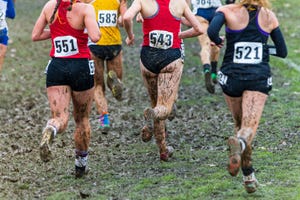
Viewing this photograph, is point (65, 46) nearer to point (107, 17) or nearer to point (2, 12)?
point (2, 12)

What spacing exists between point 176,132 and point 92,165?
2.29 meters

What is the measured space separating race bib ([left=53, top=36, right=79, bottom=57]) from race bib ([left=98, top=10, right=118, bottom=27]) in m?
3.04

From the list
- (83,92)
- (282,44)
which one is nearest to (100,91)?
(83,92)

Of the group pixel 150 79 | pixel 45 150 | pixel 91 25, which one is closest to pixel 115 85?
pixel 150 79

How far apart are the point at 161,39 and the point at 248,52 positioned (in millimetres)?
1846

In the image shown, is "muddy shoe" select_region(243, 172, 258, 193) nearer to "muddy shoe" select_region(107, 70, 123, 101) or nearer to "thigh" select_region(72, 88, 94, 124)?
"thigh" select_region(72, 88, 94, 124)

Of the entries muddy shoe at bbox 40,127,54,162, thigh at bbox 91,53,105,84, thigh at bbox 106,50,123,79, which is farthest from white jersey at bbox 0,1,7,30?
muddy shoe at bbox 40,127,54,162

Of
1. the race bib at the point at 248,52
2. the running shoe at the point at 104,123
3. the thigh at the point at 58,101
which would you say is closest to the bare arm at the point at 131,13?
the thigh at the point at 58,101

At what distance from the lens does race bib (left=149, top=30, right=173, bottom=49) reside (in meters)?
10.0

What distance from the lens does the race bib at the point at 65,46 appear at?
29.9 ft

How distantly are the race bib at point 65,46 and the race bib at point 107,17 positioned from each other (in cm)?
304

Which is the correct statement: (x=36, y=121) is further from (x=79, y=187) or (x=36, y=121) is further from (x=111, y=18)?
(x=79, y=187)

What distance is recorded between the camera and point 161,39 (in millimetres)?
10047

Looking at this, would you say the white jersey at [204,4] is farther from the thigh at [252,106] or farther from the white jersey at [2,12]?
the thigh at [252,106]
